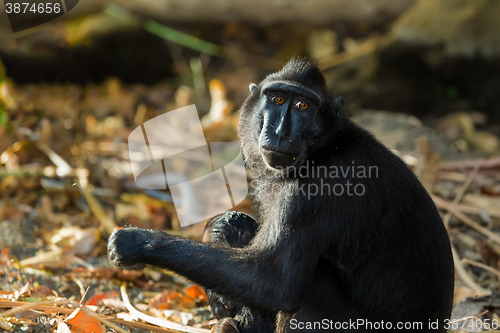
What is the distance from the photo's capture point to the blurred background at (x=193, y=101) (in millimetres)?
6184

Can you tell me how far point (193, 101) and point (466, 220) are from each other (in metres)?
6.51

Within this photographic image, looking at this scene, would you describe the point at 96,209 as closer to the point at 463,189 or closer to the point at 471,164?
the point at 463,189

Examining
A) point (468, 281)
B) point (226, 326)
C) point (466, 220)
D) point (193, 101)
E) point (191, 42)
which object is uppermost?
point (191, 42)

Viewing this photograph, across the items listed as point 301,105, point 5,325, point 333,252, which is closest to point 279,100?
point 301,105

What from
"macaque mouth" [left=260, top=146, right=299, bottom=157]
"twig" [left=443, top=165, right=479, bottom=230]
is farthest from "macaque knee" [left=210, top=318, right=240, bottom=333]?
"twig" [left=443, top=165, right=479, bottom=230]

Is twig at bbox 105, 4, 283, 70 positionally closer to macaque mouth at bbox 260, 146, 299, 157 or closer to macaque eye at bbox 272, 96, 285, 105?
macaque eye at bbox 272, 96, 285, 105

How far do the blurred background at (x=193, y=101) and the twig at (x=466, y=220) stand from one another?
2 cm

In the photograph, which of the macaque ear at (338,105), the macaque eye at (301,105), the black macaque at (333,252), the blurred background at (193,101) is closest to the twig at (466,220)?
the blurred background at (193,101)

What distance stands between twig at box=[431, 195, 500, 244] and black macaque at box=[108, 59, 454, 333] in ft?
9.35

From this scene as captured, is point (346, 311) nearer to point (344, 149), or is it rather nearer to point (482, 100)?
point (344, 149)

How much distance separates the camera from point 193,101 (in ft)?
37.3

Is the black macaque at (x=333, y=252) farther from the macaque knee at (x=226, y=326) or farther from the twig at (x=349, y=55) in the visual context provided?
the twig at (x=349, y=55)

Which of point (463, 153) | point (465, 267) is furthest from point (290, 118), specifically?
point (463, 153)

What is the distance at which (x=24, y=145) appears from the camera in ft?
25.3
